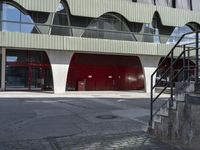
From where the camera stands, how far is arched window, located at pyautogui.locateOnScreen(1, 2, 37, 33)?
2828 cm

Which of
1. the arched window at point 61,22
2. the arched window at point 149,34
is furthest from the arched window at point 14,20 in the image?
the arched window at point 149,34

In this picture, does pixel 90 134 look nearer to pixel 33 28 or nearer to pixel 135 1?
pixel 33 28

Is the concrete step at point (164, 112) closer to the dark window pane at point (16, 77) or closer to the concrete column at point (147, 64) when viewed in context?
the dark window pane at point (16, 77)

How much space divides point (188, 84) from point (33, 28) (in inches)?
884

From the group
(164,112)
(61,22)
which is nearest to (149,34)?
(61,22)

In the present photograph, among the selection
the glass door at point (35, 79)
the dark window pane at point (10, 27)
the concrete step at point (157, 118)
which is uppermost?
the dark window pane at point (10, 27)

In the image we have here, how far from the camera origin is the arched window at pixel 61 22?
30.0 metres

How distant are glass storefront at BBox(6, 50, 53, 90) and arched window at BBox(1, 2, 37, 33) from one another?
360cm

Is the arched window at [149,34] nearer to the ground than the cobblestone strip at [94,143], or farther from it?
farther from it

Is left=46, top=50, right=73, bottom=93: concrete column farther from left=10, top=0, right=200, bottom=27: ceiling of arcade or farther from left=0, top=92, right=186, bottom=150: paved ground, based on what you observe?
left=0, top=92, right=186, bottom=150: paved ground

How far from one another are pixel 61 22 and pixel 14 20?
13.8ft

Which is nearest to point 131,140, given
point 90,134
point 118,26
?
point 90,134

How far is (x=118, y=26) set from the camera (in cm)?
3338

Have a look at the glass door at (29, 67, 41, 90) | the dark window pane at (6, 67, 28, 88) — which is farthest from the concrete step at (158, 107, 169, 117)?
the glass door at (29, 67, 41, 90)
